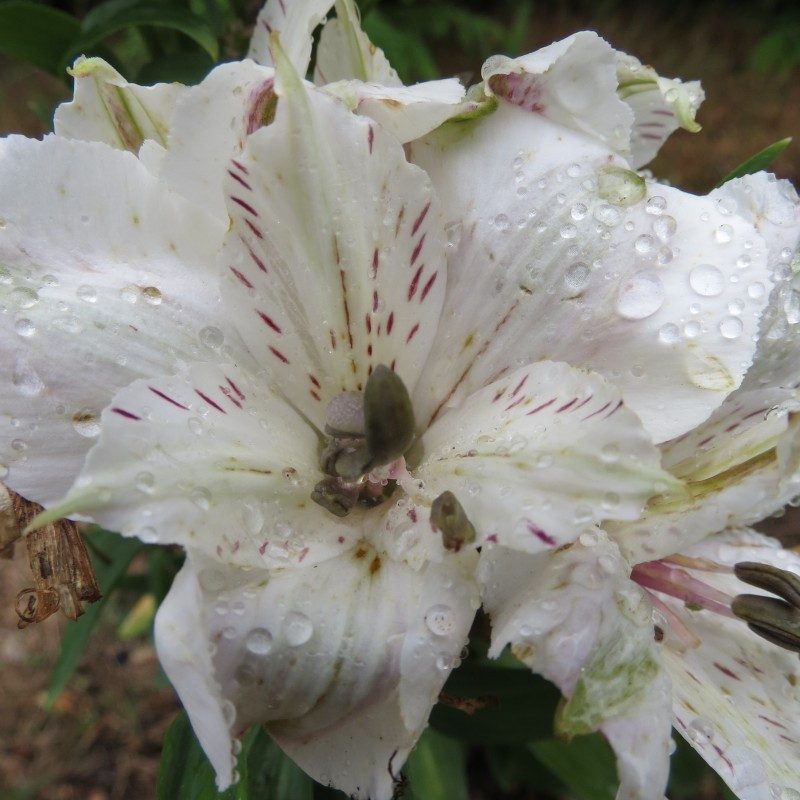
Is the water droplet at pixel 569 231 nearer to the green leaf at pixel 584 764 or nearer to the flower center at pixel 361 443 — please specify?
the flower center at pixel 361 443

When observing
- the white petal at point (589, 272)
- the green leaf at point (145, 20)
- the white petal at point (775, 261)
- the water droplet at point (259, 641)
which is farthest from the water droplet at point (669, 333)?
the green leaf at point (145, 20)

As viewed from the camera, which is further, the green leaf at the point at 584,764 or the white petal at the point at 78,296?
the green leaf at the point at 584,764

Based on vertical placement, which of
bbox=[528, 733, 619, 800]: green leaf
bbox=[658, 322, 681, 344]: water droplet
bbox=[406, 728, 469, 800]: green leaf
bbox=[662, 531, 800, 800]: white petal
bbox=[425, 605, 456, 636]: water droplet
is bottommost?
bbox=[406, 728, 469, 800]: green leaf

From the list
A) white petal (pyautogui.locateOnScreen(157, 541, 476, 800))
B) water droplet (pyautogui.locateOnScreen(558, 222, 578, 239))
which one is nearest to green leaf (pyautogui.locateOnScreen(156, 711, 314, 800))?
white petal (pyautogui.locateOnScreen(157, 541, 476, 800))

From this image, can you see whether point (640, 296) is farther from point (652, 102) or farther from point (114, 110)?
point (114, 110)

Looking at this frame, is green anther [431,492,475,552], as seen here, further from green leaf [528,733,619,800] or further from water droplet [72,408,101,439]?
green leaf [528,733,619,800]

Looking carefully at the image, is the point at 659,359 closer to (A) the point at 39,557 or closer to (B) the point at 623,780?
(B) the point at 623,780

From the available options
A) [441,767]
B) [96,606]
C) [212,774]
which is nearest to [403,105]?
[212,774]
